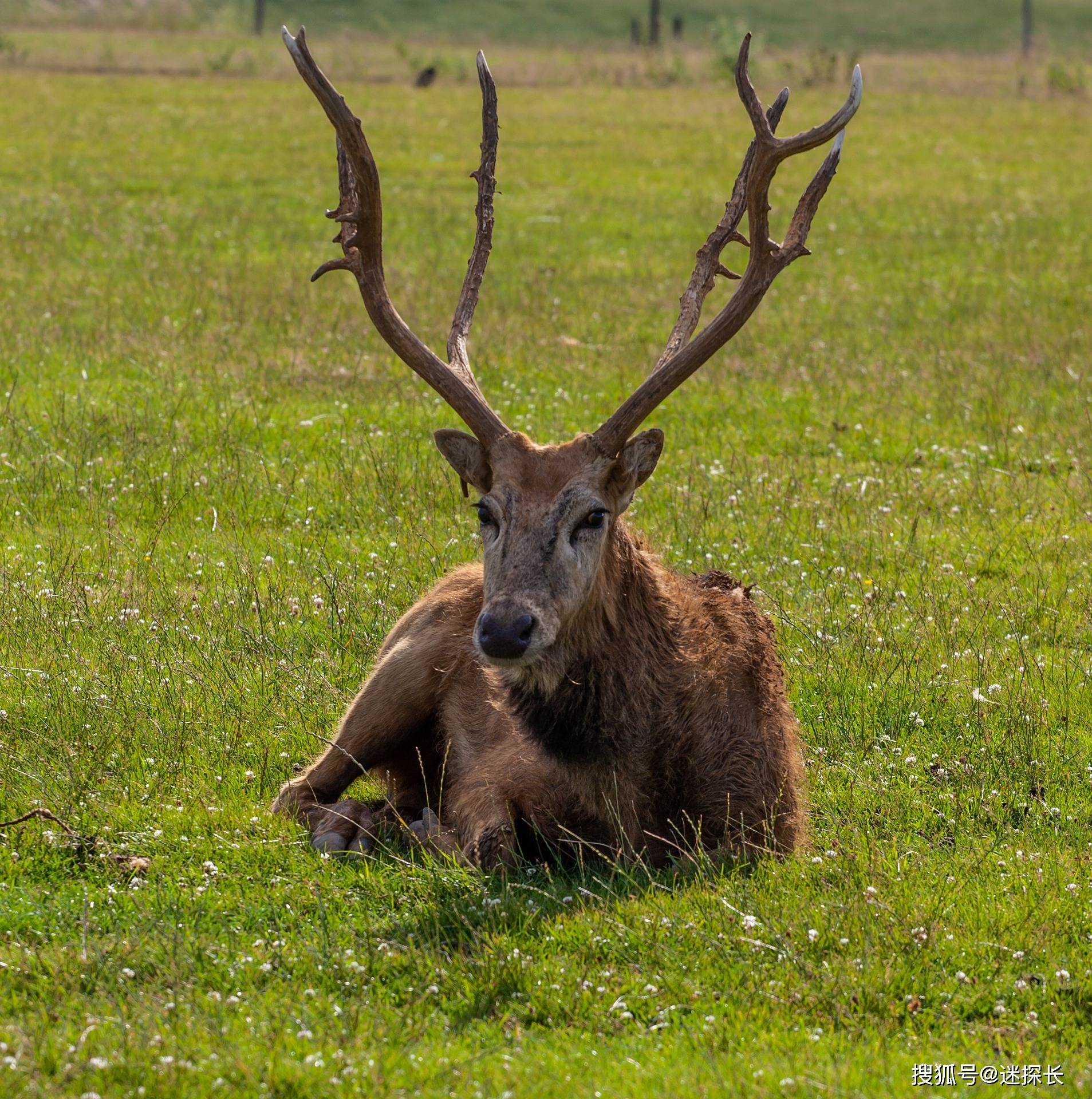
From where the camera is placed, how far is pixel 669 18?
3676 inches

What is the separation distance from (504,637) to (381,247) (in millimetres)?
1865

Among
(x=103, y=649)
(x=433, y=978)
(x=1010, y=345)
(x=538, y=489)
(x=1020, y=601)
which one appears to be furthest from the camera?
(x=1010, y=345)

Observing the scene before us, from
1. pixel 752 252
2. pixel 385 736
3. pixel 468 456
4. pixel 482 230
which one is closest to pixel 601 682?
pixel 468 456

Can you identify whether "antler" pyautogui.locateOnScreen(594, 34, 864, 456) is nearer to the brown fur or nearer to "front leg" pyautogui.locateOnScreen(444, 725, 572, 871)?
the brown fur

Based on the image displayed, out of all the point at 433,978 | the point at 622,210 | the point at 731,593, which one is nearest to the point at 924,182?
the point at 622,210

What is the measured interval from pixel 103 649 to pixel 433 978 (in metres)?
3.26

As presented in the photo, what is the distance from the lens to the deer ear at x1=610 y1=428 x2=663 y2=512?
6.02m

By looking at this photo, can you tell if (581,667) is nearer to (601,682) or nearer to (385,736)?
(601,682)

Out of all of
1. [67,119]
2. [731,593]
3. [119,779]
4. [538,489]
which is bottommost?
[119,779]

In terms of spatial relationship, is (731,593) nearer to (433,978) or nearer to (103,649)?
(433,978)

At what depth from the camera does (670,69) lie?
4747 cm

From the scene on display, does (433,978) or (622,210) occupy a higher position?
(622,210)

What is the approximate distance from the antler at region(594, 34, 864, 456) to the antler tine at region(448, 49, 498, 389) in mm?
871

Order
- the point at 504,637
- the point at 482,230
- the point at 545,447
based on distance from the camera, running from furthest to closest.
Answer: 1. the point at 482,230
2. the point at 545,447
3. the point at 504,637
